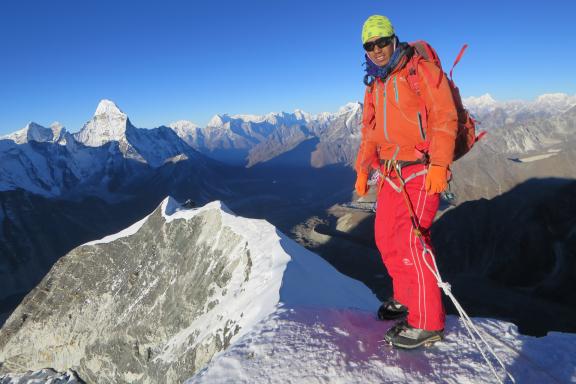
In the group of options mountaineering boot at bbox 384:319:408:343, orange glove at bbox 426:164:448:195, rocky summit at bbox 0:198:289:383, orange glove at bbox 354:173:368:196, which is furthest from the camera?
rocky summit at bbox 0:198:289:383

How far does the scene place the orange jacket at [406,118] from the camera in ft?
18.4

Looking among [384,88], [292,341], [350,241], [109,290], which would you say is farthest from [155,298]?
[350,241]

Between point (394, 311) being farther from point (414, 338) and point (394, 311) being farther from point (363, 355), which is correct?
point (363, 355)

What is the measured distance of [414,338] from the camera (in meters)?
6.00

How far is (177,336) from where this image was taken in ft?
61.3

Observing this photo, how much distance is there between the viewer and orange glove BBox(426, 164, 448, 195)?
5.57m

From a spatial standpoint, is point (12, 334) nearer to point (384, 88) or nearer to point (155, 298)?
point (155, 298)

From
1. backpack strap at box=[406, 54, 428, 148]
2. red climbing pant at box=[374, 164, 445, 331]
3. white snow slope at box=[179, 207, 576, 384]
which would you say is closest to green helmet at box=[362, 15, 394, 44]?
backpack strap at box=[406, 54, 428, 148]

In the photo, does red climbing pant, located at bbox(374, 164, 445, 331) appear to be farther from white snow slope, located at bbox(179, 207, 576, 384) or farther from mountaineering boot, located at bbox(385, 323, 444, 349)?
white snow slope, located at bbox(179, 207, 576, 384)

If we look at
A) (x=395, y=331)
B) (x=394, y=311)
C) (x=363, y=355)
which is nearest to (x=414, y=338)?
(x=395, y=331)

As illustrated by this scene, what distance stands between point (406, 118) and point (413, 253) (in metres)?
2.15

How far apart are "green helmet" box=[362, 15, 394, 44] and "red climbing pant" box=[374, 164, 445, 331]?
7.17ft

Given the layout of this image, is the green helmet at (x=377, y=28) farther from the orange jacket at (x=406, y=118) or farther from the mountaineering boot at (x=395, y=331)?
the mountaineering boot at (x=395, y=331)

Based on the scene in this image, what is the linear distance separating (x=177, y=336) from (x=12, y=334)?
76.9 ft
